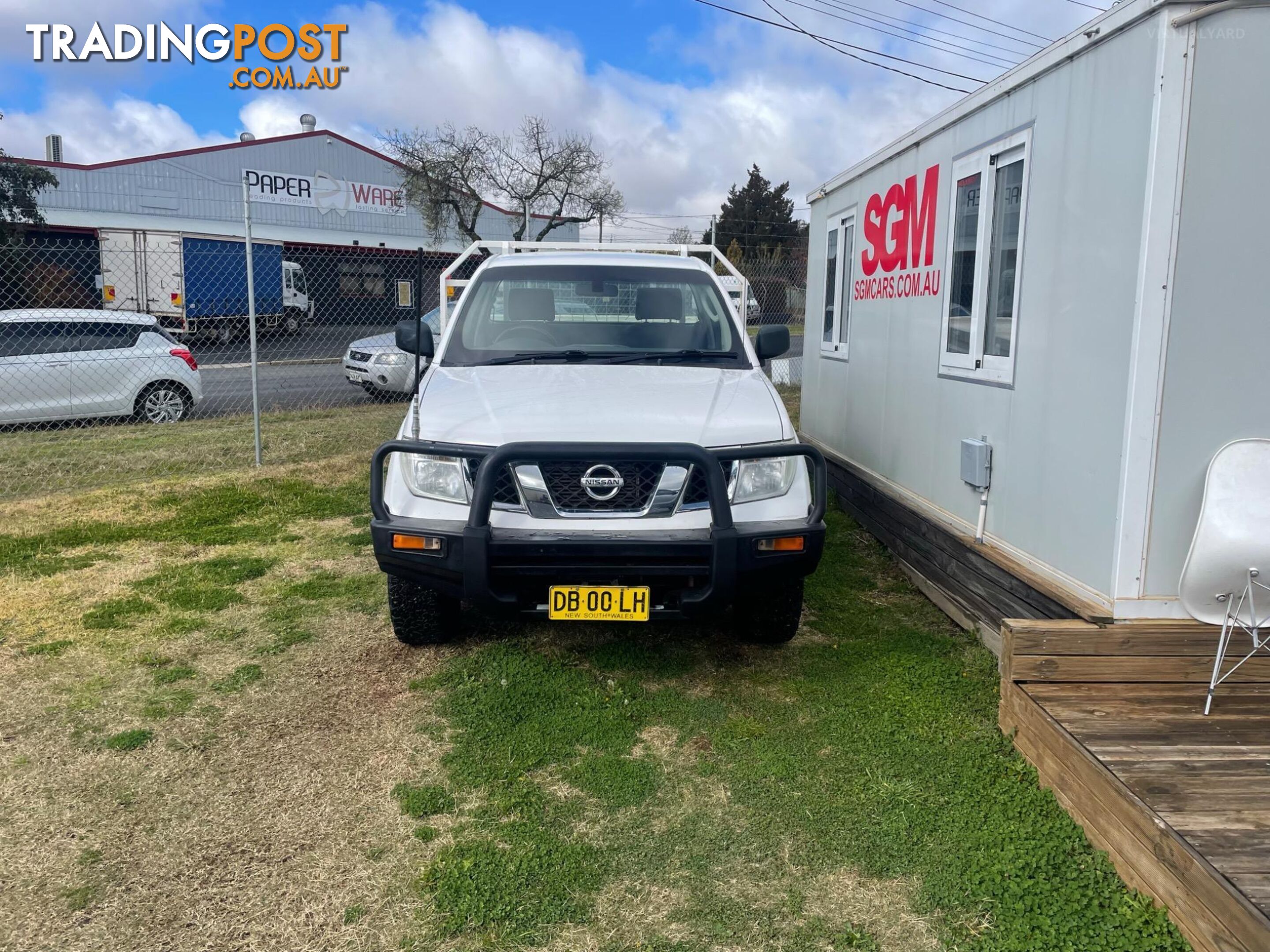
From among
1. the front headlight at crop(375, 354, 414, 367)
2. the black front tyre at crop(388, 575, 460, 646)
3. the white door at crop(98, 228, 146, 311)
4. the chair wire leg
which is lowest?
the black front tyre at crop(388, 575, 460, 646)

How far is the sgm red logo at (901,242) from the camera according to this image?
5.34 meters

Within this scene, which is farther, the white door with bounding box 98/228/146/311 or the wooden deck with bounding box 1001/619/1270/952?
the white door with bounding box 98/228/146/311

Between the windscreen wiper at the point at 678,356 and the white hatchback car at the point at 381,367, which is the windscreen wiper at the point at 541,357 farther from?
the white hatchback car at the point at 381,367

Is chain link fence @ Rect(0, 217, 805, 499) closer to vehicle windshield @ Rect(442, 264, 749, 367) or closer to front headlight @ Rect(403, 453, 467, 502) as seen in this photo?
vehicle windshield @ Rect(442, 264, 749, 367)

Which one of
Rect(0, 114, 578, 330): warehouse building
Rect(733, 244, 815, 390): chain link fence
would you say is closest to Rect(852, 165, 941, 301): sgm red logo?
Rect(733, 244, 815, 390): chain link fence

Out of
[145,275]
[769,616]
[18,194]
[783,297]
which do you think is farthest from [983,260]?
[18,194]

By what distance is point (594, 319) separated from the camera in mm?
4895

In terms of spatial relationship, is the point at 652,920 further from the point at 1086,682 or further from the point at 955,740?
the point at 1086,682

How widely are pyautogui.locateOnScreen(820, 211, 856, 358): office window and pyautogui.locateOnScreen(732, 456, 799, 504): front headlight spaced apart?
345 centimetres

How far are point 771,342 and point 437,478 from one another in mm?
2014

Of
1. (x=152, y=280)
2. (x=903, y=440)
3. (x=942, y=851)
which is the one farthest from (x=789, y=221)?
(x=942, y=851)

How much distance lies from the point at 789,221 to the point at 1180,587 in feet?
155

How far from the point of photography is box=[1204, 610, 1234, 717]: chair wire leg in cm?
307

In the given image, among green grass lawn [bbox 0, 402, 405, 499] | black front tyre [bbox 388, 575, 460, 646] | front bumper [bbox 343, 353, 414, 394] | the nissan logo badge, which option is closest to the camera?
the nissan logo badge
